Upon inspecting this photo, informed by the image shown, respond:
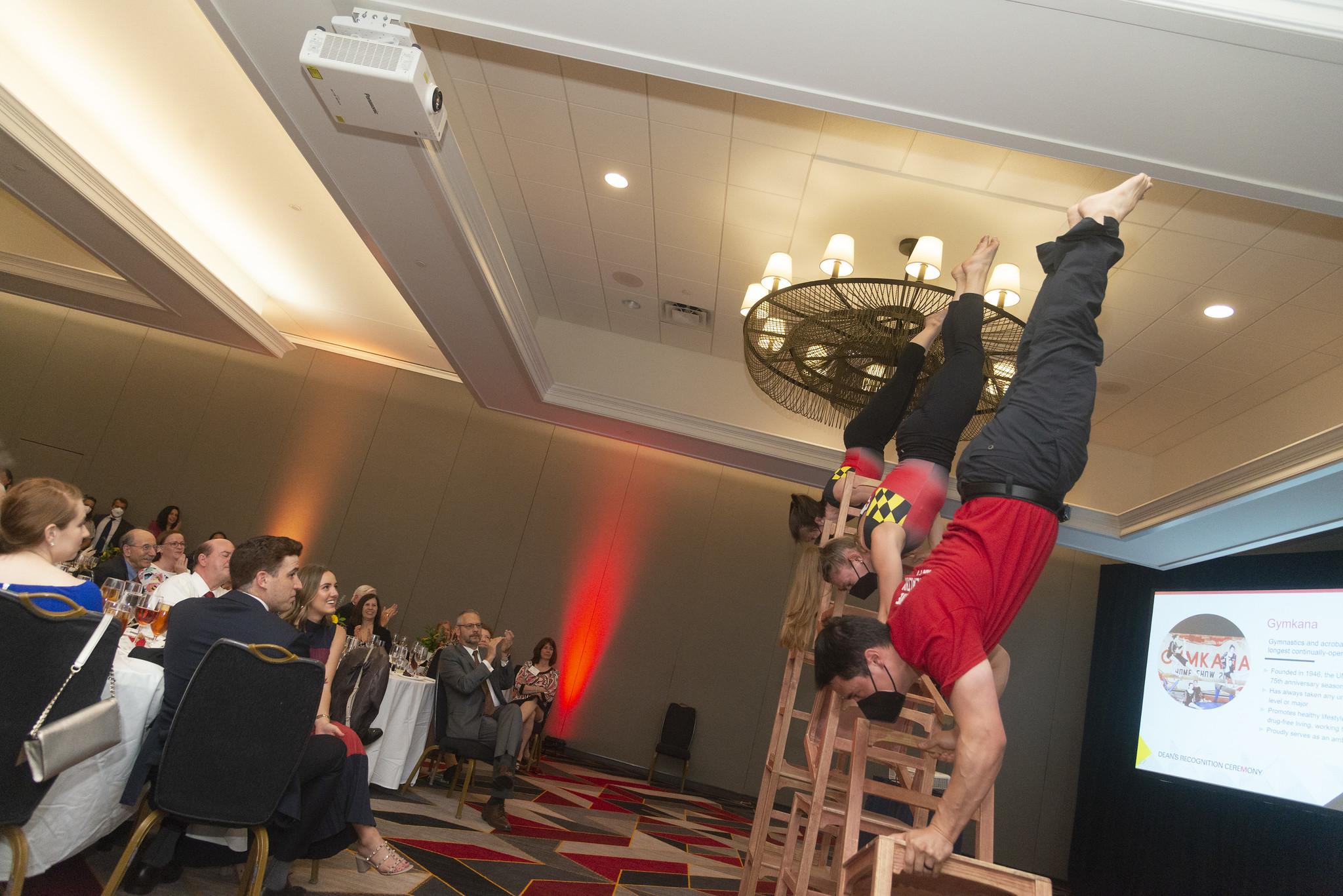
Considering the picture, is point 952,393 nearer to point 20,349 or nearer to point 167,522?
point 167,522

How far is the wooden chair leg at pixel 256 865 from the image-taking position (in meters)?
2.13

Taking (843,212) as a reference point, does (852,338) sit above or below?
below

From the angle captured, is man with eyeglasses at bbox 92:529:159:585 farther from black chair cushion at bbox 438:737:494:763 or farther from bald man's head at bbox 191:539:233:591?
black chair cushion at bbox 438:737:494:763

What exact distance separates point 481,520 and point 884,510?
746 centimetres

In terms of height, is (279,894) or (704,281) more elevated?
(704,281)

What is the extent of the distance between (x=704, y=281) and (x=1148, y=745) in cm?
569

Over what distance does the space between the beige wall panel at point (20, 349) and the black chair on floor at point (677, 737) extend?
26.5 ft

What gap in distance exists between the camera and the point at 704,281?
669 centimetres

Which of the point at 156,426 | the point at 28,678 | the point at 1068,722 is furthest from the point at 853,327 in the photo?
the point at 156,426

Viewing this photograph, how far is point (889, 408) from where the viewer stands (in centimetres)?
349

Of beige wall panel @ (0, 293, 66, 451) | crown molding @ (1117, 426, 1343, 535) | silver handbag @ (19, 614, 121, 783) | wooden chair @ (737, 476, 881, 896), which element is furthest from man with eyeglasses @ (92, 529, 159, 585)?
crown molding @ (1117, 426, 1343, 535)

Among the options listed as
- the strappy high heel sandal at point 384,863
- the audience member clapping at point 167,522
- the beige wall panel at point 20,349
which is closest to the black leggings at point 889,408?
the strappy high heel sandal at point 384,863

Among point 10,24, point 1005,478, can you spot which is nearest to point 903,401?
point 1005,478

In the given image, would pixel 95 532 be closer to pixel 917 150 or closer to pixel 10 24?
pixel 10 24
